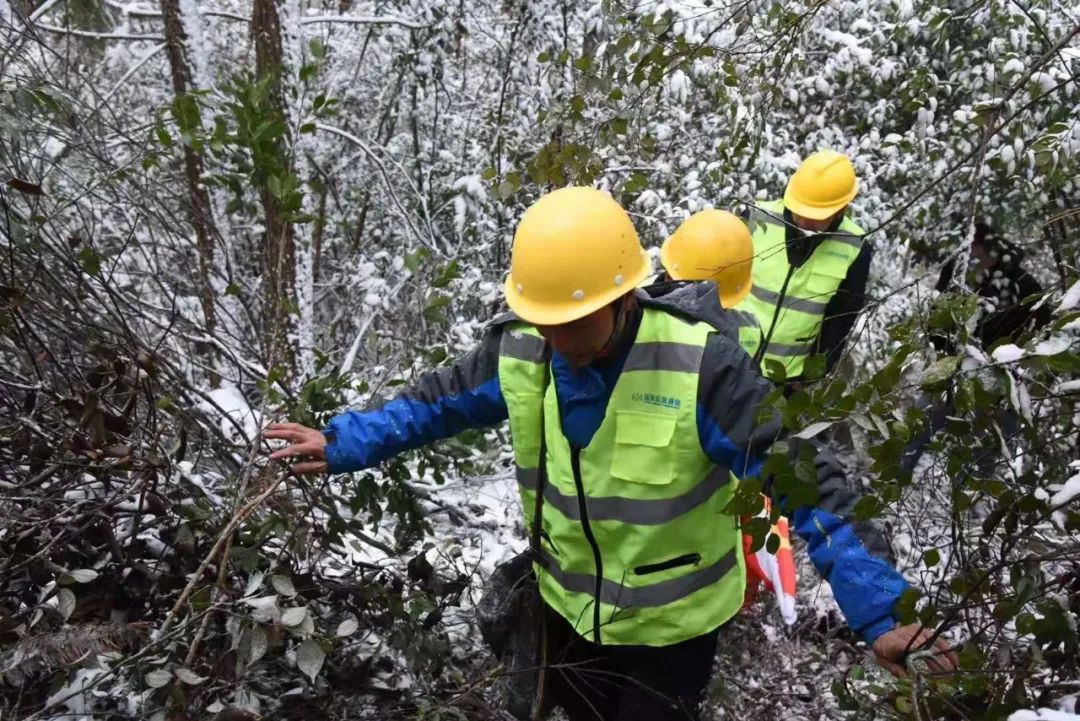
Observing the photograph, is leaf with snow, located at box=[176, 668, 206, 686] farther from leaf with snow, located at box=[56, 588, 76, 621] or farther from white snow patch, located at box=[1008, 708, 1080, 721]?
white snow patch, located at box=[1008, 708, 1080, 721]

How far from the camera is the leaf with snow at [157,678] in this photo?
178 cm

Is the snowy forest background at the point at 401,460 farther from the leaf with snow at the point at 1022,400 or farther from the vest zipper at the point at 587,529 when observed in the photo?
the vest zipper at the point at 587,529

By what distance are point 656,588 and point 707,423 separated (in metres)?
0.50

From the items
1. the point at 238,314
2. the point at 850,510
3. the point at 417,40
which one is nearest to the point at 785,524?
the point at 850,510

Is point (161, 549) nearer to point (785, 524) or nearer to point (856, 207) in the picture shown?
point (785, 524)

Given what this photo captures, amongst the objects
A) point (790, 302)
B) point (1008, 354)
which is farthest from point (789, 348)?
point (1008, 354)

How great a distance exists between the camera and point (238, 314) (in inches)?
207

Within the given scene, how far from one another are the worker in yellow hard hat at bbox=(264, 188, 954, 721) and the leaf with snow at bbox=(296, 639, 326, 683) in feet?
1.80

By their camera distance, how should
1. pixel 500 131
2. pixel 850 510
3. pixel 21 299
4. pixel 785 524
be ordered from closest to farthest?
pixel 850 510 → pixel 21 299 → pixel 785 524 → pixel 500 131

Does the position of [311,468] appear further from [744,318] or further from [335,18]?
[335,18]

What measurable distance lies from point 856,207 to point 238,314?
4180 mm

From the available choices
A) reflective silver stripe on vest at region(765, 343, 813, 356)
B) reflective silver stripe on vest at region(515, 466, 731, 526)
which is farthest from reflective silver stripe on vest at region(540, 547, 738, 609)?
reflective silver stripe on vest at region(765, 343, 813, 356)

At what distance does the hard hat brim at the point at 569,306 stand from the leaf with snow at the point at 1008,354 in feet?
2.95

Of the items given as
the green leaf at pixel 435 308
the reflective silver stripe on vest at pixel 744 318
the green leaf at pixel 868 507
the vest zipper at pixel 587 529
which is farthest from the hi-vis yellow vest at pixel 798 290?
the green leaf at pixel 868 507
